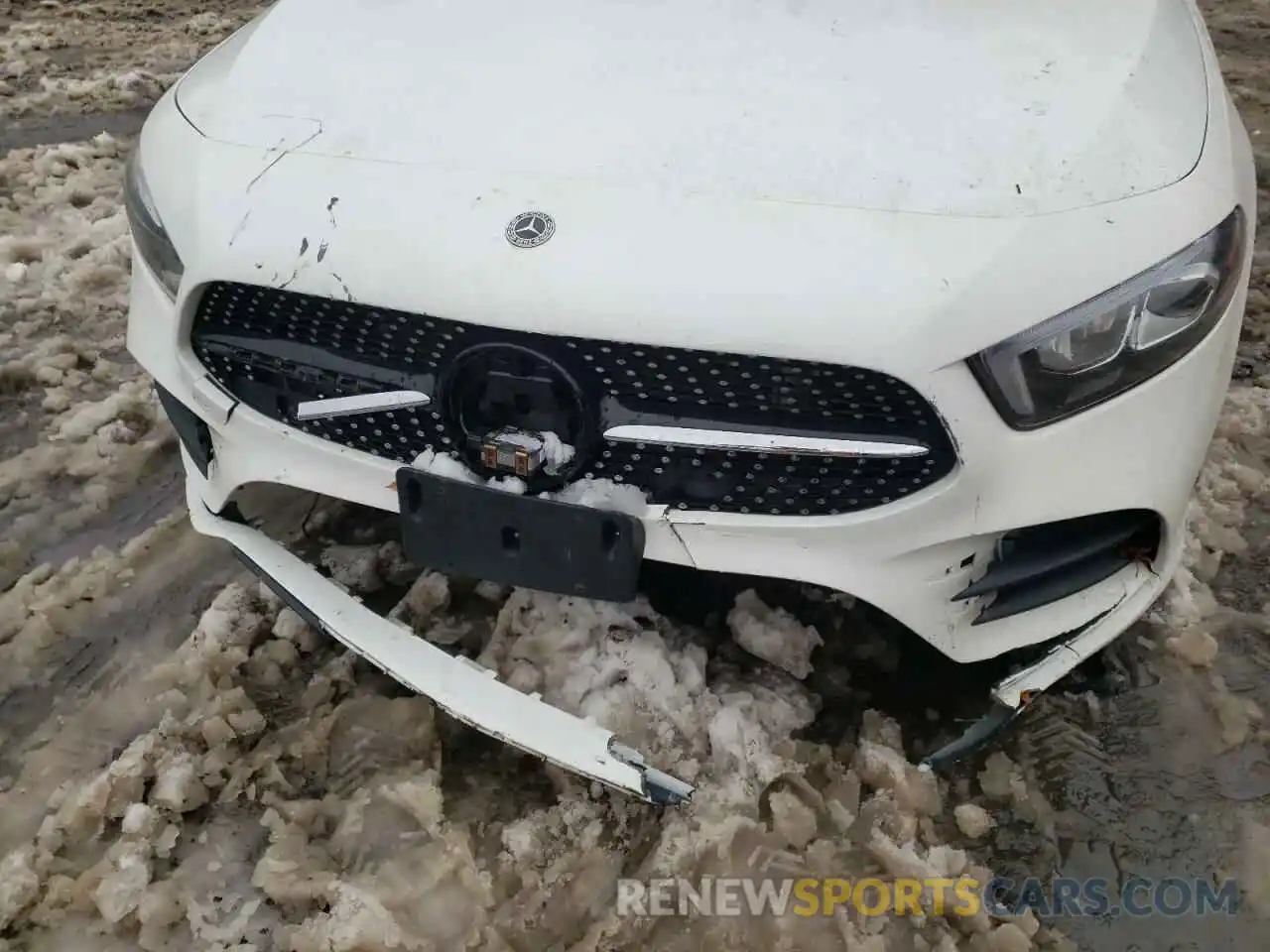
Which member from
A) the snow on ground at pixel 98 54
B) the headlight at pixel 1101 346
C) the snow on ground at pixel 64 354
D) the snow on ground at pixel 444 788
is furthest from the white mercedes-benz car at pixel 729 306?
the snow on ground at pixel 98 54

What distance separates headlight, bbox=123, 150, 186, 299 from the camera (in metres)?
1.90

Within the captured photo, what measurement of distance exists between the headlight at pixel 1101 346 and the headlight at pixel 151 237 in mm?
1459

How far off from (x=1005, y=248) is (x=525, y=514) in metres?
0.88

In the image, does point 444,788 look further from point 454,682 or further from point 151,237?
point 151,237

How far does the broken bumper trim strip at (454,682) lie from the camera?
1.68m

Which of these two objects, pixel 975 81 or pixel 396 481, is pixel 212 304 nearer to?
A: pixel 396 481

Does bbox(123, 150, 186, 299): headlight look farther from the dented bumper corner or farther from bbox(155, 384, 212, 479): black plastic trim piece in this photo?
the dented bumper corner

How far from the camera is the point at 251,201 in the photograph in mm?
1775

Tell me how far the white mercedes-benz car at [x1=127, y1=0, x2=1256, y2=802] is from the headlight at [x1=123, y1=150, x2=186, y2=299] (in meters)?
0.01

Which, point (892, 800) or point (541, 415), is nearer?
point (541, 415)

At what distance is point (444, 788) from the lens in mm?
1982

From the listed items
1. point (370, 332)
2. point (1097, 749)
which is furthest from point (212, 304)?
point (1097, 749)

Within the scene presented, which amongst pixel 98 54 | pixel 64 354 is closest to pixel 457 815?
pixel 64 354

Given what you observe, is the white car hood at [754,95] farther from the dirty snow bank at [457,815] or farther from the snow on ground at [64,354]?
the snow on ground at [64,354]
